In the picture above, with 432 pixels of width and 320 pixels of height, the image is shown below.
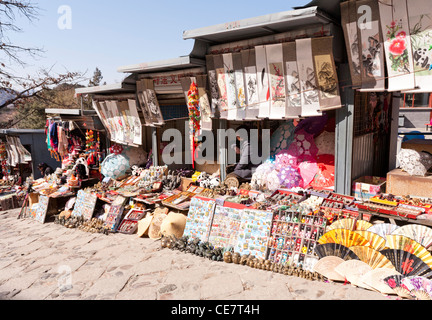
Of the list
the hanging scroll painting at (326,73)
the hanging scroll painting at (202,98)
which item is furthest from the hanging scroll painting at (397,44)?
the hanging scroll painting at (202,98)

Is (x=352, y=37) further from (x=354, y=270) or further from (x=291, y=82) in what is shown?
(x=354, y=270)

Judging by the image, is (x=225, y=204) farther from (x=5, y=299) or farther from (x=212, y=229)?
(x=5, y=299)

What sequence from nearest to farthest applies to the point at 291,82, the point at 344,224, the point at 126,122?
the point at 344,224
the point at 291,82
the point at 126,122

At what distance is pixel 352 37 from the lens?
595 cm

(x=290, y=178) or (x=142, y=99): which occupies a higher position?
(x=142, y=99)

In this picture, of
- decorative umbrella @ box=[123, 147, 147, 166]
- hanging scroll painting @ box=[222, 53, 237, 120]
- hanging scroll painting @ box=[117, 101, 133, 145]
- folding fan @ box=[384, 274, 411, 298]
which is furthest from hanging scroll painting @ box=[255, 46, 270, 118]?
decorative umbrella @ box=[123, 147, 147, 166]

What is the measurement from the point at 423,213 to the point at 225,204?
3832 millimetres

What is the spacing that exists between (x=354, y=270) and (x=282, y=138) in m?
4.33

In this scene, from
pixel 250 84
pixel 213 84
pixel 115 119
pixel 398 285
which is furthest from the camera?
pixel 115 119

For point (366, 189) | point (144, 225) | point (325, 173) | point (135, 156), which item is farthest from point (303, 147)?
point (135, 156)

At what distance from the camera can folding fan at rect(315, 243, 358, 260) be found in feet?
16.4

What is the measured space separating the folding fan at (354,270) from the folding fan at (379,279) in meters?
0.07

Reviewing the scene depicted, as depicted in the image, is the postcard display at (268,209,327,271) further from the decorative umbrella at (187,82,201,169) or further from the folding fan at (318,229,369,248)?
the decorative umbrella at (187,82,201,169)

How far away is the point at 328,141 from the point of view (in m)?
7.73
